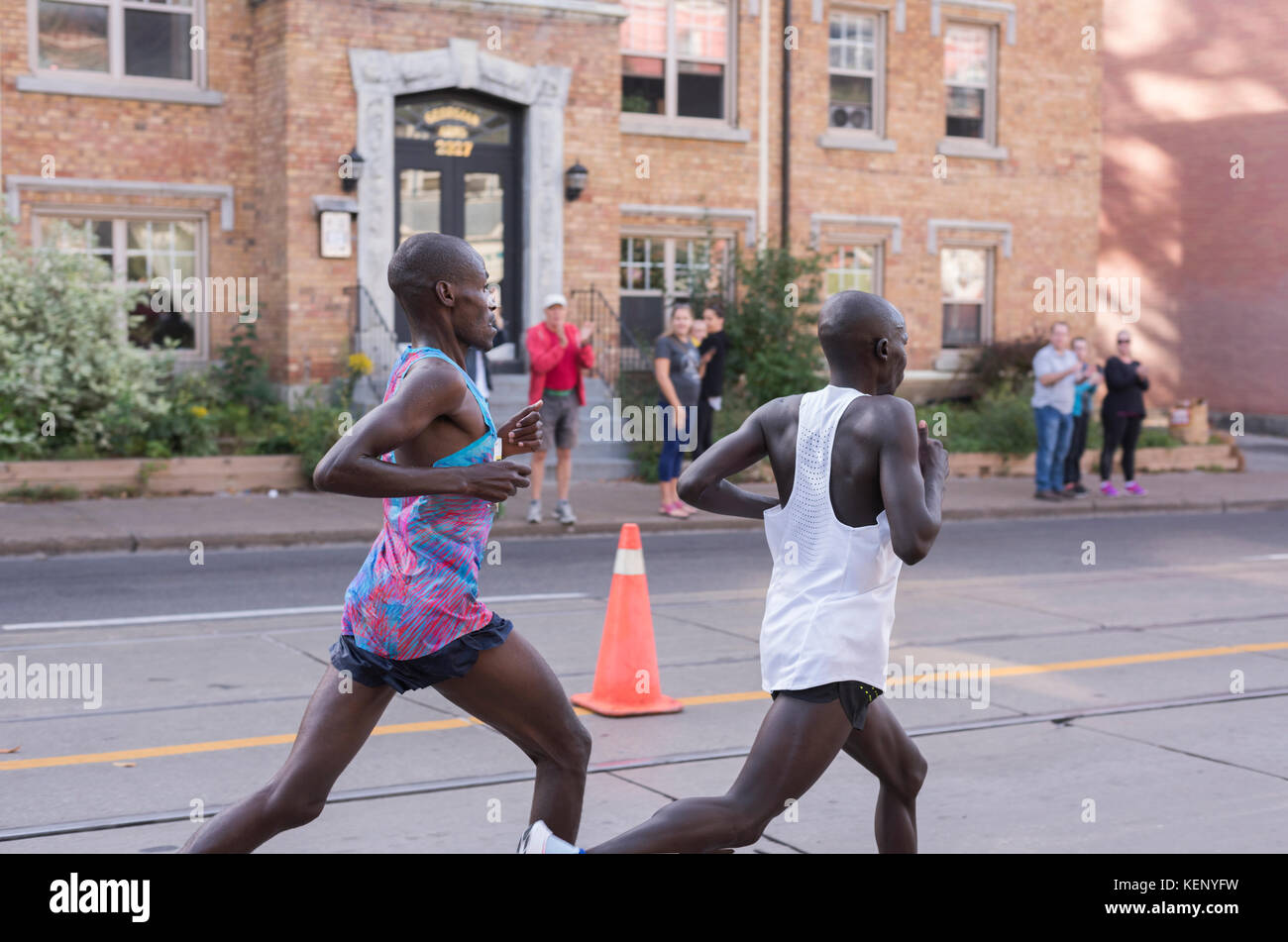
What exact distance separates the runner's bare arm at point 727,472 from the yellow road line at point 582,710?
3.33 ft

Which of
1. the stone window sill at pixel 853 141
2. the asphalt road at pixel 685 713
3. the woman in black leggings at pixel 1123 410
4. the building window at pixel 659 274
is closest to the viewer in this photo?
the asphalt road at pixel 685 713

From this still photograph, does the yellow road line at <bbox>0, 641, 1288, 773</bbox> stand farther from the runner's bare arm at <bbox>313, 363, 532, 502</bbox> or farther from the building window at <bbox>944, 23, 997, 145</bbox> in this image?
the building window at <bbox>944, 23, 997, 145</bbox>

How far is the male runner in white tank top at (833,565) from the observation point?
153 inches

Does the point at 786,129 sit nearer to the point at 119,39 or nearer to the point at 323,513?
the point at 119,39

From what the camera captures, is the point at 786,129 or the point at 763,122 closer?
the point at 763,122

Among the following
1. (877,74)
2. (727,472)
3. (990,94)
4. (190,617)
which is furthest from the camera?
(990,94)

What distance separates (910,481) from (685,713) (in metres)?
3.56

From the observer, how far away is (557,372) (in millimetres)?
13930

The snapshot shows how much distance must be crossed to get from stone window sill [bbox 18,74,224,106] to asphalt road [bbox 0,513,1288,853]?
7519 mm

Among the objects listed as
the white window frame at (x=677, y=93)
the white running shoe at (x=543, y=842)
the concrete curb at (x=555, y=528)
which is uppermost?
the white window frame at (x=677, y=93)

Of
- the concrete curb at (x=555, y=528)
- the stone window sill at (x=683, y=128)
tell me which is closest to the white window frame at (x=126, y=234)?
the concrete curb at (x=555, y=528)

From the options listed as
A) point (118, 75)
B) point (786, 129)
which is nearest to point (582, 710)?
point (118, 75)

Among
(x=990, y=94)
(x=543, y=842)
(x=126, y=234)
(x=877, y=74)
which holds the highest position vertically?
(x=877, y=74)

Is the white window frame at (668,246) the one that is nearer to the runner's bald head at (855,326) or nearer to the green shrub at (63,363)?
the green shrub at (63,363)
